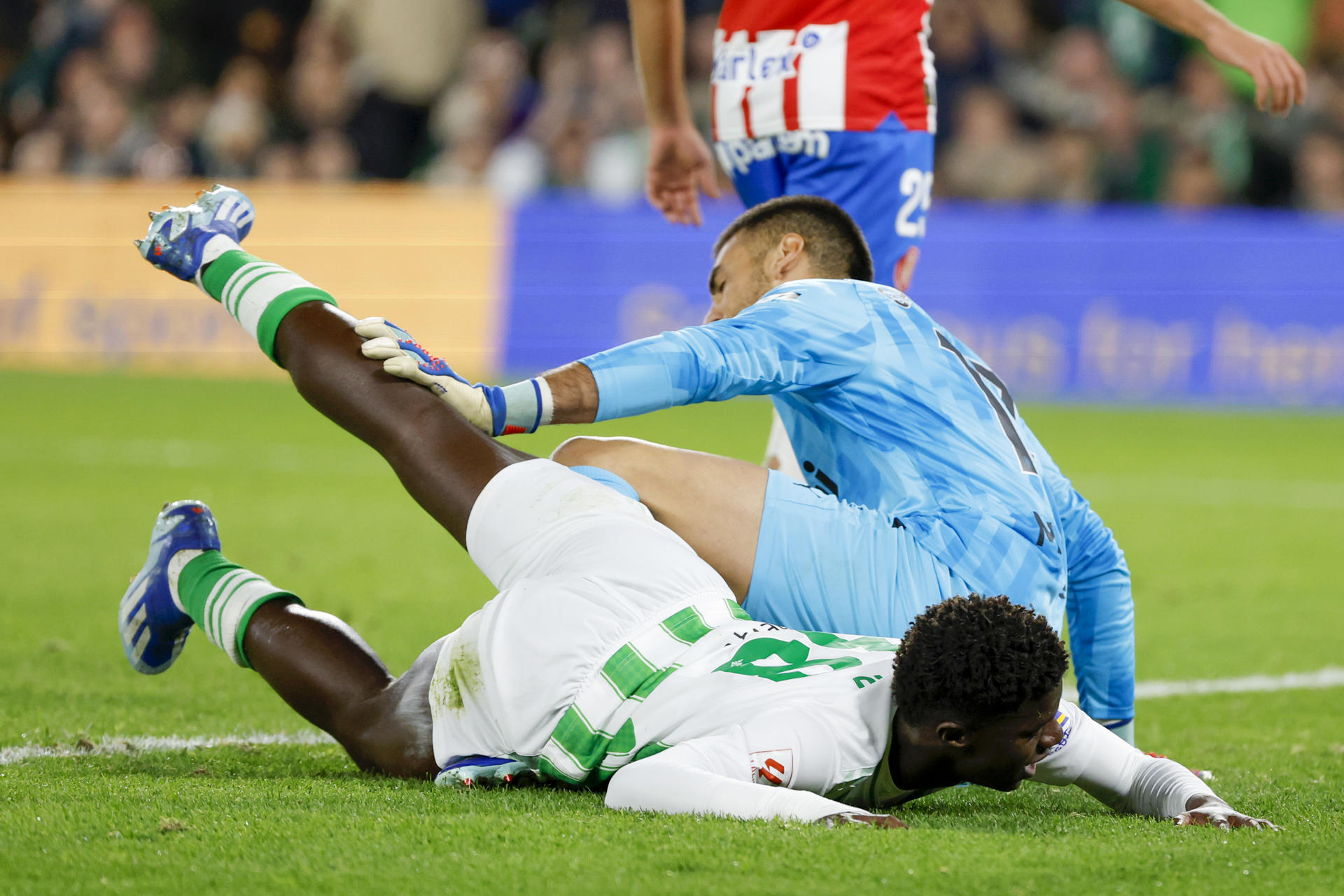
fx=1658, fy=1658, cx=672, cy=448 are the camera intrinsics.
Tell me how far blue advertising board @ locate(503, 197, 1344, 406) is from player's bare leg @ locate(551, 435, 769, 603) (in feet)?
27.9

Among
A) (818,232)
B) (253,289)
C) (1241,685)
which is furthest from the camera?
(1241,685)

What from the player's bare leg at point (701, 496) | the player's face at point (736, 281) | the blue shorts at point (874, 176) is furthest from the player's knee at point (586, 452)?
A: the blue shorts at point (874, 176)

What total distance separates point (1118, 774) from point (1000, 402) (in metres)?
0.93

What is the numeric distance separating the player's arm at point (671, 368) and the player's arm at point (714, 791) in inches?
27.5

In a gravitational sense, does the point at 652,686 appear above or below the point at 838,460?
below

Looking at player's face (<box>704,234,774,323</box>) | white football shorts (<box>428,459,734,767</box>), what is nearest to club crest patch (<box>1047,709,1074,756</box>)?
white football shorts (<box>428,459,734,767</box>)

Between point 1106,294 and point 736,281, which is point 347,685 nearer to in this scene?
point 736,281

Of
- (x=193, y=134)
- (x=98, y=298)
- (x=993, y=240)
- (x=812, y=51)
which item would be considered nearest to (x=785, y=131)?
(x=812, y=51)

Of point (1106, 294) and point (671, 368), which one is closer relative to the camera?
point (671, 368)

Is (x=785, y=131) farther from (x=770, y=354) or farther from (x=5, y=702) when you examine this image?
(x=5, y=702)

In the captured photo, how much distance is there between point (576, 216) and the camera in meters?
12.5

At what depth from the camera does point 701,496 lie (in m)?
3.36

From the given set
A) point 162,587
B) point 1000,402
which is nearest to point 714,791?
point 1000,402

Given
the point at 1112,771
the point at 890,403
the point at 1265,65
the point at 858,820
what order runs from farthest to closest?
1. the point at 1265,65
2. the point at 890,403
3. the point at 1112,771
4. the point at 858,820
